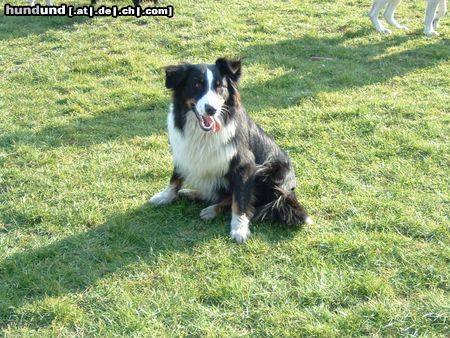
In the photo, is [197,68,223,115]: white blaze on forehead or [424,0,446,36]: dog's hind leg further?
[424,0,446,36]: dog's hind leg

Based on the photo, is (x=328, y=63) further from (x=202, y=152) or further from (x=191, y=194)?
(x=202, y=152)

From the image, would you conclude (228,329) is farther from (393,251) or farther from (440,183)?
(440,183)

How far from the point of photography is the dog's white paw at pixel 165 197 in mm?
4023

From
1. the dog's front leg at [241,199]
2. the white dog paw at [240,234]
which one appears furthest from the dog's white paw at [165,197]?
the white dog paw at [240,234]

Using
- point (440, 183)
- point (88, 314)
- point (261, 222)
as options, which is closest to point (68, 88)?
point (261, 222)

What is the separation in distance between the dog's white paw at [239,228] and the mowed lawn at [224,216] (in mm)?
70

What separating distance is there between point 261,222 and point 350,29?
6.00 meters

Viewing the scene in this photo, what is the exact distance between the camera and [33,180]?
441 cm

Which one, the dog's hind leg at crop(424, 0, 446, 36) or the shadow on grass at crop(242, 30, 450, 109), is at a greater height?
the dog's hind leg at crop(424, 0, 446, 36)

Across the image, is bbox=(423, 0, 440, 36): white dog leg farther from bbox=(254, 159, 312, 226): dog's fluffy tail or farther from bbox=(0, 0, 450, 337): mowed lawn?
bbox=(254, 159, 312, 226): dog's fluffy tail

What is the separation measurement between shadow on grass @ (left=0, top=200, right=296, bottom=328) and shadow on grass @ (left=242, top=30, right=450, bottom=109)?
2541mm

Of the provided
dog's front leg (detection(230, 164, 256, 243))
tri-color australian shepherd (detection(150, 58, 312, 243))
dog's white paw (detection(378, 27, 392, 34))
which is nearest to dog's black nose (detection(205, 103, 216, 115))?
tri-color australian shepherd (detection(150, 58, 312, 243))

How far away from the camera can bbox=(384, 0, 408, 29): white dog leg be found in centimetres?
880

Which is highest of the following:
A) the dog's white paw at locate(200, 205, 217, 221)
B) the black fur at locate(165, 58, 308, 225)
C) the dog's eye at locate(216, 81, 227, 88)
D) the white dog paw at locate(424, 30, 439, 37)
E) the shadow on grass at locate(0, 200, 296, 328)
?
the white dog paw at locate(424, 30, 439, 37)
